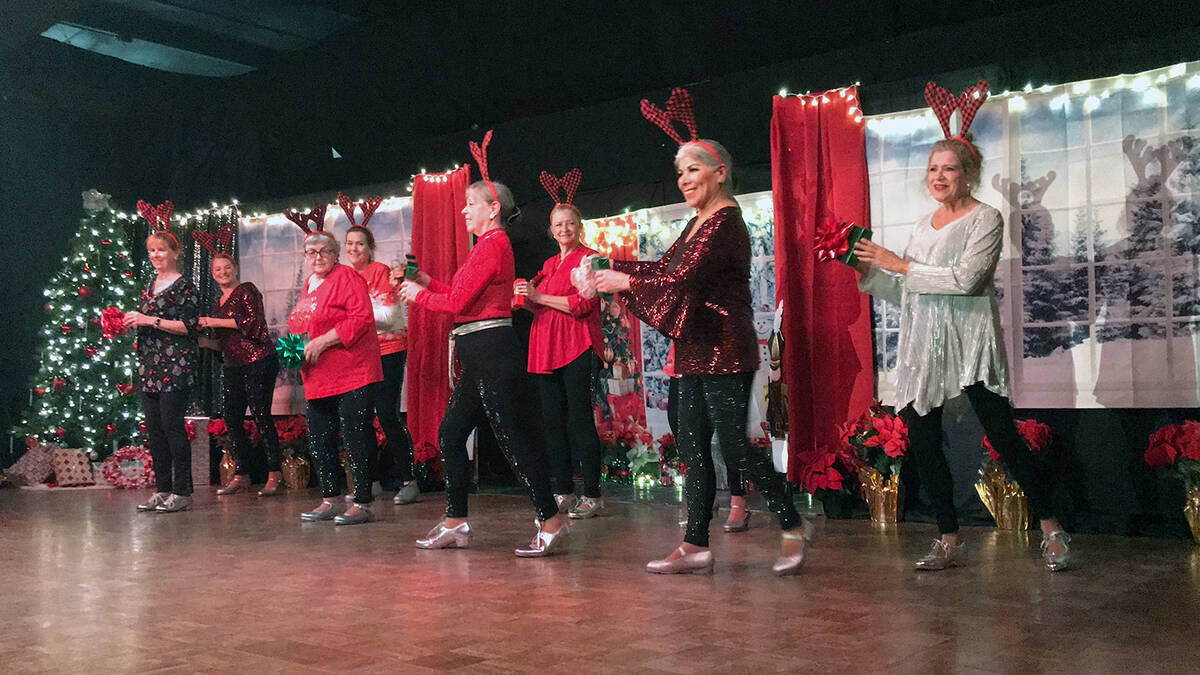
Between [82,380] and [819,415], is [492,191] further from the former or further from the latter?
[82,380]

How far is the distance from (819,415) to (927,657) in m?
3.07

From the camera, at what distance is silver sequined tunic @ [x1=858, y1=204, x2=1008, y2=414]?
369 centimetres

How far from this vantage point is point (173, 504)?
592 centimetres

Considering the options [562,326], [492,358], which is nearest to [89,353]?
[562,326]

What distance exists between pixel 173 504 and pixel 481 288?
9.76 feet

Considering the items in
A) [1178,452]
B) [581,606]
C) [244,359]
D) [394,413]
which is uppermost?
[244,359]

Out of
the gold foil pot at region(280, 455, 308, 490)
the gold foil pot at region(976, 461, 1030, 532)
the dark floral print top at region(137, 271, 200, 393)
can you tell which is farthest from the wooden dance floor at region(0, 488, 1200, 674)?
the gold foil pot at region(280, 455, 308, 490)

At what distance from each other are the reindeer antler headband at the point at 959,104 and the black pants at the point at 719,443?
52.6 inches

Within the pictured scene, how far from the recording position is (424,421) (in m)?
7.07

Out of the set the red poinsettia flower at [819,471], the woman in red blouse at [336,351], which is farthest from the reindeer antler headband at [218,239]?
the red poinsettia flower at [819,471]

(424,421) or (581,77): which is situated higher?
(581,77)

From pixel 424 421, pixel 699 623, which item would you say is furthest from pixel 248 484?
pixel 699 623

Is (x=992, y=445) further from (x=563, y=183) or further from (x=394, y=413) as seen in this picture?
(x=394, y=413)

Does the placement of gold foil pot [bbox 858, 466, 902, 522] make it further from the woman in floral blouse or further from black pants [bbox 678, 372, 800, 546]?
the woman in floral blouse
